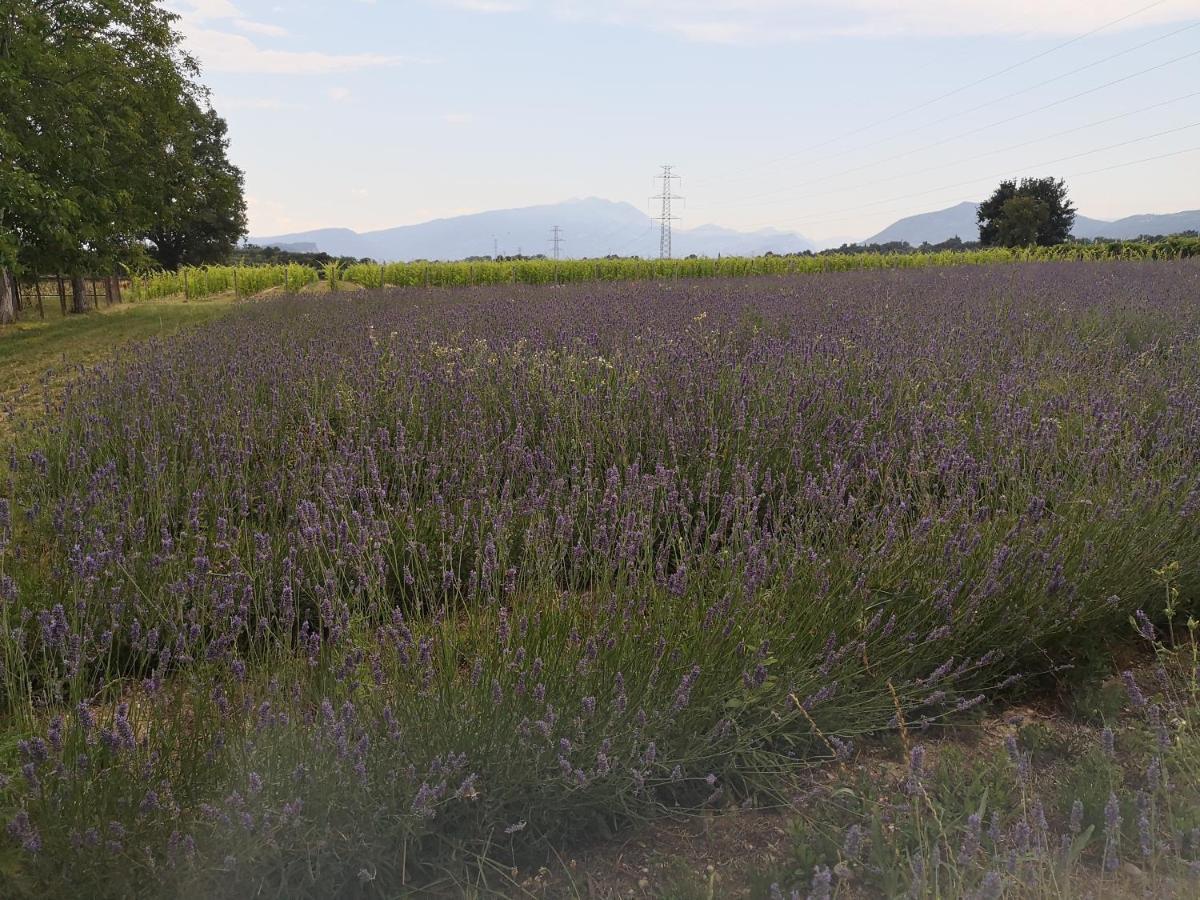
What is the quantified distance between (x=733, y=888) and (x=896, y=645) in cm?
104

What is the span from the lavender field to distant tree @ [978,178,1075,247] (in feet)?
138

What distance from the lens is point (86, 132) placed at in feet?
43.7

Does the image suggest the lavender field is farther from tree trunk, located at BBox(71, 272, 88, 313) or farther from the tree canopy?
tree trunk, located at BBox(71, 272, 88, 313)

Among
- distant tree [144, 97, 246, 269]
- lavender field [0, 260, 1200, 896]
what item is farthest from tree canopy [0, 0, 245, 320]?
lavender field [0, 260, 1200, 896]

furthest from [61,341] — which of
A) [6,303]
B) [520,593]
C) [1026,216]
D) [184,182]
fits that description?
[1026,216]

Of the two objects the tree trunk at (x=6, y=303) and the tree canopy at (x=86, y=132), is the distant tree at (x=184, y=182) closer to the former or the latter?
the tree canopy at (x=86, y=132)

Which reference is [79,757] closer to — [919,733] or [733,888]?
[733,888]

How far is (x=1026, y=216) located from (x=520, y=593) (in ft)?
153

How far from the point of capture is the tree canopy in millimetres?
12055

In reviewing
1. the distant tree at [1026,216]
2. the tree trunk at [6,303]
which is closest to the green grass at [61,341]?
the tree trunk at [6,303]

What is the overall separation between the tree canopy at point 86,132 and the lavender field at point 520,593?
920 centimetres

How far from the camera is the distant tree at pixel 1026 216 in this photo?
137 ft

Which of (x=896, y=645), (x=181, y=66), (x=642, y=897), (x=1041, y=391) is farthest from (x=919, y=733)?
(x=181, y=66)

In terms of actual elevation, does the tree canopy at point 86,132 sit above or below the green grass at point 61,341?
above
